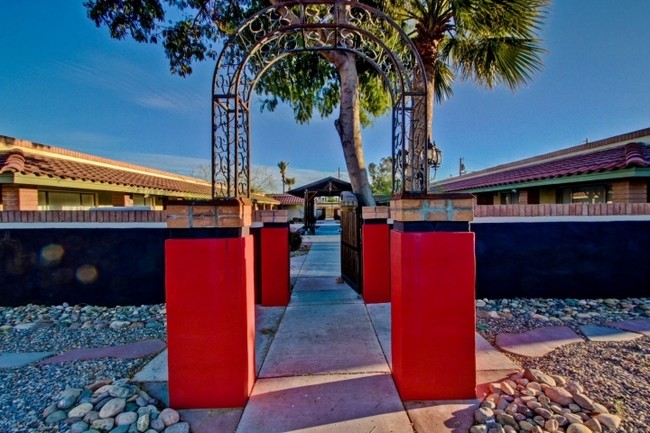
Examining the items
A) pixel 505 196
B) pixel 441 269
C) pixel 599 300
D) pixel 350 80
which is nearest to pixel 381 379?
pixel 441 269

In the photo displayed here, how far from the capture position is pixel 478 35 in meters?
6.19

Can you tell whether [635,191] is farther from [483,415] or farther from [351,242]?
[483,415]

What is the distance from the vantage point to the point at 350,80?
23.4ft

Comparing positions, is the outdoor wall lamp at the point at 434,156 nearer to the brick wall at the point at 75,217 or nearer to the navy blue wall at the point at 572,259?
the navy blue wall at the point at 572,259

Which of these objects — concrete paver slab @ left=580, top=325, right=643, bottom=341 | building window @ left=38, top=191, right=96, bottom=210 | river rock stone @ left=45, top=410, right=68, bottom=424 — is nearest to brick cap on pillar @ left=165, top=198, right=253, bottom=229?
river rock stone @ left=45, top=410, right=68, bottom=424

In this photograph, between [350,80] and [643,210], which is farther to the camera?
[350,80]

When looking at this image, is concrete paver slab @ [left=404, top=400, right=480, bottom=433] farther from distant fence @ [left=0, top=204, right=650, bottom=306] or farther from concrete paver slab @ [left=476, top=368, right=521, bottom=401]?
distant fence @ [left=0, top=204, right=650, bottom=306]

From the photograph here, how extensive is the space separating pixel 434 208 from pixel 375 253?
2.83m

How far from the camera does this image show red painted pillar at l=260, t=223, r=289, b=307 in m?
5.01

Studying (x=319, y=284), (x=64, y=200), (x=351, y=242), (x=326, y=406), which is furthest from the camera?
(x=64, y=200)

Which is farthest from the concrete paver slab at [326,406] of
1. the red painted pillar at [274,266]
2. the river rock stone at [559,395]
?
the red painted pillar at [274,266]

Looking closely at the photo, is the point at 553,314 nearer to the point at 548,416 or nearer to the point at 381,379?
the point at 548,416

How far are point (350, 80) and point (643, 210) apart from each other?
19.2 ft

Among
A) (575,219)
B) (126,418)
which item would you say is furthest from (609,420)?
(575,219)
